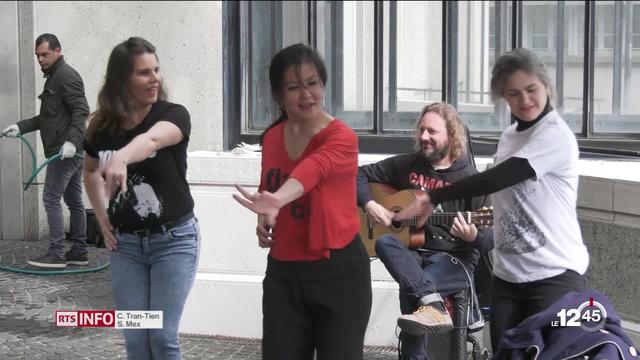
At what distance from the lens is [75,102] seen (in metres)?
8.87

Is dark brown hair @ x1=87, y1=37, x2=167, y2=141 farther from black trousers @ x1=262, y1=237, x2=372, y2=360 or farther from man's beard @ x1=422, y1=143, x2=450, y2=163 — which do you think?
man's beard @ x1=422, y1=143, x2=450, y2=163

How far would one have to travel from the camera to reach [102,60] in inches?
360

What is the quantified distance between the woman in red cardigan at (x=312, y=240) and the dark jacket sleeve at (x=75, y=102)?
5.09 m

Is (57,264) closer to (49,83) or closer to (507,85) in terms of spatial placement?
(49,83)

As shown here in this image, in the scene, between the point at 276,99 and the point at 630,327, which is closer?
the point at 276,99

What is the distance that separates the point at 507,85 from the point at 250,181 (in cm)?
285

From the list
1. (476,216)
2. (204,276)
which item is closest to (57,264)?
(204,276)

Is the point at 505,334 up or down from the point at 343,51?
down

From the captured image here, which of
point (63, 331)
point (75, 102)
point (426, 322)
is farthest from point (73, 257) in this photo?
point (426, 322)

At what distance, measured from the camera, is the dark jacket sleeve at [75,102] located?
884 centimetres

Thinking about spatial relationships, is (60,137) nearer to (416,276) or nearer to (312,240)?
(416,276)

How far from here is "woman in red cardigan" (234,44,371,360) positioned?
393 cm

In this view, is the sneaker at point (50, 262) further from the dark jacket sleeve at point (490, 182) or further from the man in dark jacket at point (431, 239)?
the dark jacket sleeve at point (490, 182)

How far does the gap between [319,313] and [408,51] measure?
4020 millimetres
